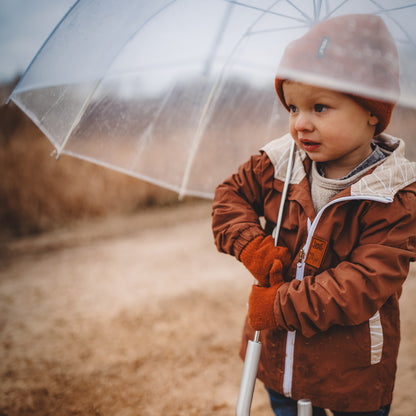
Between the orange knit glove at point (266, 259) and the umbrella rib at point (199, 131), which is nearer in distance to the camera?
the orange knit glove at point (266, 259)

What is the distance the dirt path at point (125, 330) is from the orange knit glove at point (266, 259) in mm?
1267

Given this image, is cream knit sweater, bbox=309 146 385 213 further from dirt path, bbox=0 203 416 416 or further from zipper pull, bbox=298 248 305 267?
dirt path, bbox=0 203 416 416

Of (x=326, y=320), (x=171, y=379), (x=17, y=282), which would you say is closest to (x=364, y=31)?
(x=326, y=320)

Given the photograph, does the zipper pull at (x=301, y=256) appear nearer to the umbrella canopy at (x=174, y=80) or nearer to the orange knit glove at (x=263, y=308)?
the orange knit glove at (x=263, y=308)

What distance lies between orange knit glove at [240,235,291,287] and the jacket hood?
23 centimetres

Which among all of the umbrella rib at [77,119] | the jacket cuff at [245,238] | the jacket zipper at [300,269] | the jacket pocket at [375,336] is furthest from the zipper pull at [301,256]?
the umbrella rib at [77,119]

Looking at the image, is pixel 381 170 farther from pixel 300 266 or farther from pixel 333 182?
pixel 300 266

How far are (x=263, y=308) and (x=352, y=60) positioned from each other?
71cm

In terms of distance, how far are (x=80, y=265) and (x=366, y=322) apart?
3159 mm

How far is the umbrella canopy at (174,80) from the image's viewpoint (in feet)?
4.26

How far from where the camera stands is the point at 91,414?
200 cm

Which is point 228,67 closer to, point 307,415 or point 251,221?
point 251,221

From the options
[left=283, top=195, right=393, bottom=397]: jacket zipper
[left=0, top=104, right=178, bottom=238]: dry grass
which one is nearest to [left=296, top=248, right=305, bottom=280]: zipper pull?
[left=283, top=195, right=393, bottom=397]: jacket zipper

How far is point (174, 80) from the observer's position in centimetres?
155
